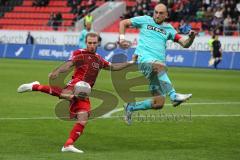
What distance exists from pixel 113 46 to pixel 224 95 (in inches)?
881

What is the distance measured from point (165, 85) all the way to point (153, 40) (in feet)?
3.14

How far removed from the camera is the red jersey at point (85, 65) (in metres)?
11.7

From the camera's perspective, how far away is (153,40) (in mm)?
13953

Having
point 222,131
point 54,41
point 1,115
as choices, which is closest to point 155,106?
point 222,131

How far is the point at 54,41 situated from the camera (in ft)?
173

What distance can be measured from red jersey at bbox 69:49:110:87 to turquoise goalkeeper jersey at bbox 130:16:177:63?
2.24 meters

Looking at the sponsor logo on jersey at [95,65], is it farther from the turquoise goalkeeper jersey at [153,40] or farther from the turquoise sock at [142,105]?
the turquoise sock at [142,105]

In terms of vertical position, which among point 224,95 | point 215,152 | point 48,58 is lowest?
point 48,58

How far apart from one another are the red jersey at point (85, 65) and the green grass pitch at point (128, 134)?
1.17 m

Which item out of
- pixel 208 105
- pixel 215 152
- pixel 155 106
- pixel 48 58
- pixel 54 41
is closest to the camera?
pixel 215 152

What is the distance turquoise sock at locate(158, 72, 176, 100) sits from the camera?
540 inches

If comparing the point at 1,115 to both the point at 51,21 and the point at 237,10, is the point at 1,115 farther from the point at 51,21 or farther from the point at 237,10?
the point at 51,21

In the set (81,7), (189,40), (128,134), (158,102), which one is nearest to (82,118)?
(128,134)

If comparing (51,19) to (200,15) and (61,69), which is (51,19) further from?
(61,69)
